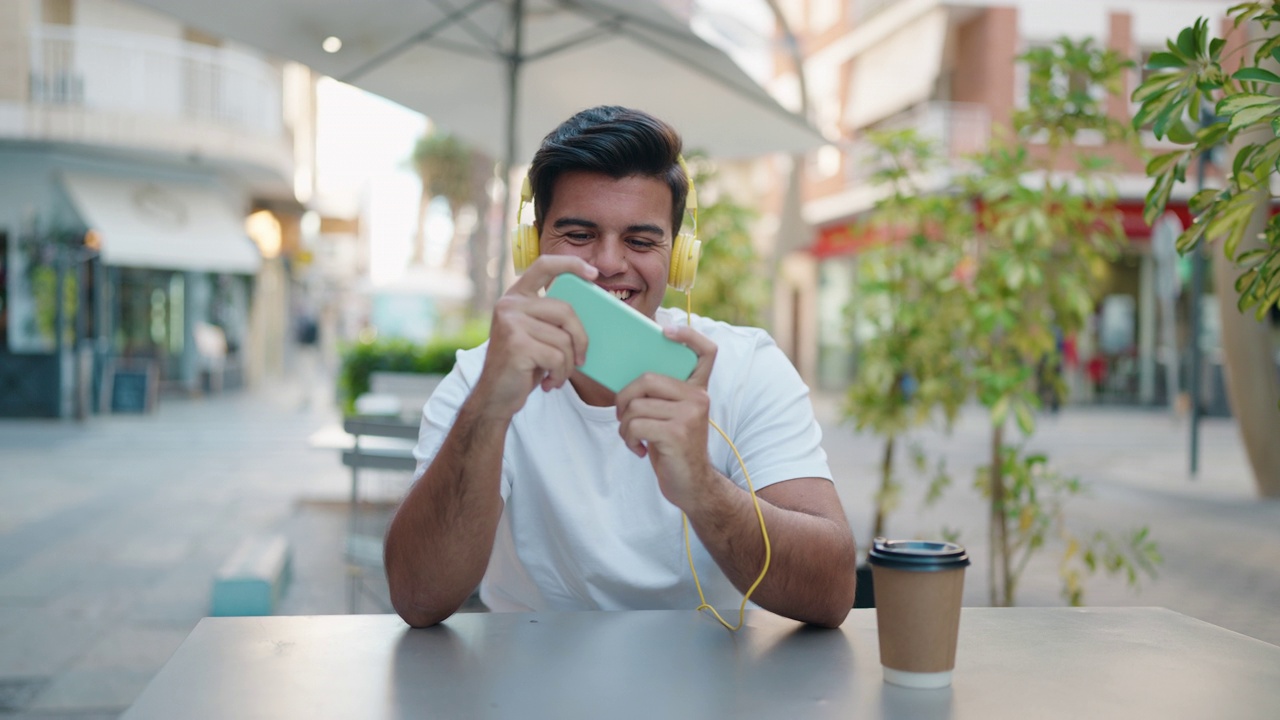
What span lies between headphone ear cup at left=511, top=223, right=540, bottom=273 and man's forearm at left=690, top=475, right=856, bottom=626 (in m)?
0.65

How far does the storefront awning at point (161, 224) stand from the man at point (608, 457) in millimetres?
17553

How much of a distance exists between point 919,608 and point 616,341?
1.63ft

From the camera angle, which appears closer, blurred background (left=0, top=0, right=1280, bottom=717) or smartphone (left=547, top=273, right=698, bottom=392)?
smartphone (left=547, top=273, right=698, bottom=392)

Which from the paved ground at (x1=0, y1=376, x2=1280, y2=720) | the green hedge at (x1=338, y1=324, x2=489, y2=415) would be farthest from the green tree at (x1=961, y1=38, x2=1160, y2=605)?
the green hedge at (x1=338, y1=324, x2=489, y2=415)

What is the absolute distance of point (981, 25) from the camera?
20047mm

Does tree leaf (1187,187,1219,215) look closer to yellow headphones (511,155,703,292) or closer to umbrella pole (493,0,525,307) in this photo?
yellow headphones (511,155,703,292)

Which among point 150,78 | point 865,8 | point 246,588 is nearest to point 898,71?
point 865,8

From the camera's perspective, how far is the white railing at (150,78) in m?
17.4

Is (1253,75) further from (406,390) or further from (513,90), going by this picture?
(406,390)

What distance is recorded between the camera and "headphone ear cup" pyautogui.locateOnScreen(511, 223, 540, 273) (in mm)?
2025

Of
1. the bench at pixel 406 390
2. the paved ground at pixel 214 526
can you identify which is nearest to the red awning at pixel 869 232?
the paved ground at pixel 214 526

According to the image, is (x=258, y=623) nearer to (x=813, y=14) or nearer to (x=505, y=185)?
(x=505, y=185)

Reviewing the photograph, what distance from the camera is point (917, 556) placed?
50.2 inches

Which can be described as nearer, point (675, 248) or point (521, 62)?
point (675, 248)
